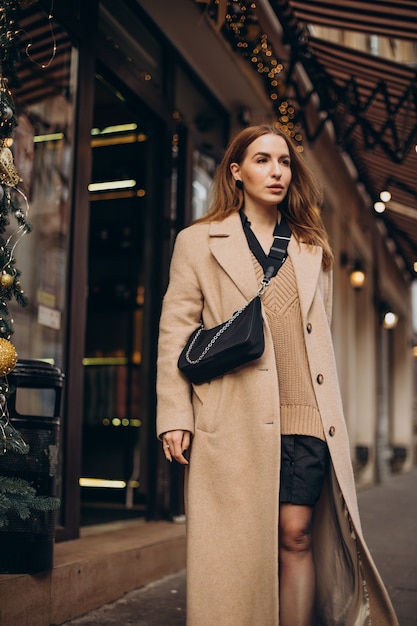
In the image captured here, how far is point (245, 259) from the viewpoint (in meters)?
2.98

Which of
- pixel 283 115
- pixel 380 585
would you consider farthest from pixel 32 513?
pixel 283 115

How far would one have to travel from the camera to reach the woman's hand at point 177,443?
2.85 m

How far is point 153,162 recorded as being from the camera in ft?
20.1

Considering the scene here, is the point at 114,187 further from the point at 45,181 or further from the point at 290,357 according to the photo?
the point at 290,357

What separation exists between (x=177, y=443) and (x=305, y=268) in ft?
2.61

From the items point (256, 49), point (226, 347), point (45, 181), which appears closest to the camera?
point (226, 347)

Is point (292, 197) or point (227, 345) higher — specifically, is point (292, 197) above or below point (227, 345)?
above

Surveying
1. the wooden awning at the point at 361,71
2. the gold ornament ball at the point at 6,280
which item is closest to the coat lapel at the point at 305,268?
the gold ornament ball at the point at 6,280

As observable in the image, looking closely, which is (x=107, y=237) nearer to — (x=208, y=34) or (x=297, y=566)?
(x=208, y=34)

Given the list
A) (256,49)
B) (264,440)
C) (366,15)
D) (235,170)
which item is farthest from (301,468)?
(256,49)

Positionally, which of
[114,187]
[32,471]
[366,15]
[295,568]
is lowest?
[295,568]

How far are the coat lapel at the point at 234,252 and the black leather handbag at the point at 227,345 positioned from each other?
0.05 meters

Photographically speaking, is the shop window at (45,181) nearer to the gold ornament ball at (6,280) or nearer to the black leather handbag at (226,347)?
the gold ornament ball at (6,280)

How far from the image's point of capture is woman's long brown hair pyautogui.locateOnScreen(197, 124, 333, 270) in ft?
10.3
